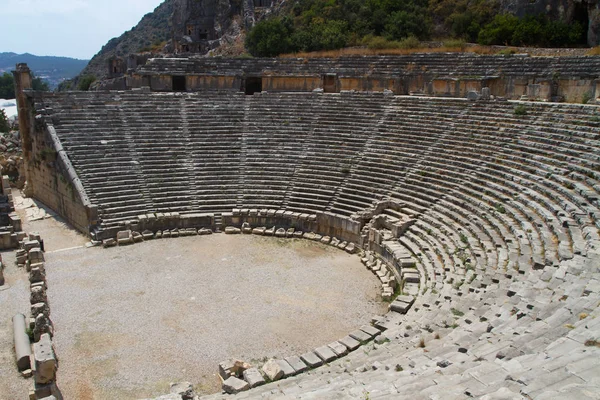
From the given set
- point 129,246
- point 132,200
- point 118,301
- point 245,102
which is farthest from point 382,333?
point 245,102

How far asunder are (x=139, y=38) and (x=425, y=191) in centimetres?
7044

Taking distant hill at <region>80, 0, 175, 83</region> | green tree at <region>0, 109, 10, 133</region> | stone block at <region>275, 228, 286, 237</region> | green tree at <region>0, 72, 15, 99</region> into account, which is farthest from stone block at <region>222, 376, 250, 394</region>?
distant hill at <region>80, 0, 175, 83</region>

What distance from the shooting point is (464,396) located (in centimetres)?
468

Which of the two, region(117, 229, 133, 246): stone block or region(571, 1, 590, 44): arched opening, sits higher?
region(571, 1, 590, 44): arched opening

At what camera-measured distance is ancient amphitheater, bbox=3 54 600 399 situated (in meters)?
6.47

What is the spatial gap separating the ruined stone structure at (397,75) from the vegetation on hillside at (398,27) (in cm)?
551

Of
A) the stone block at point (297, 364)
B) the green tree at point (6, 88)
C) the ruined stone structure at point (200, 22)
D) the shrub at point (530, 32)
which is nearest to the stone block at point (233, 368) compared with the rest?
the stone block at point (297, 364)

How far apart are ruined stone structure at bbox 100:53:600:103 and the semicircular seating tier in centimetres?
155

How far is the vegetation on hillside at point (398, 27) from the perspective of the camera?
2378 centimetres

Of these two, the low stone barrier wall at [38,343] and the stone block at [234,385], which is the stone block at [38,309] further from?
the stone block at [234,385]

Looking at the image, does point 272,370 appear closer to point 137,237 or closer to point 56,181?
point 137,237

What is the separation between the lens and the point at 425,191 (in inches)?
571

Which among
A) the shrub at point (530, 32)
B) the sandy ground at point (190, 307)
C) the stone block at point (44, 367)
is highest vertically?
the shrub at point (530, 32)

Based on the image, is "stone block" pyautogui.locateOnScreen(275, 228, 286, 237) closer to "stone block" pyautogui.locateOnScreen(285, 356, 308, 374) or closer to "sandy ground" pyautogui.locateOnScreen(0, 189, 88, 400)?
"sandy ground" pyautogui.locateOnScreen(0, 189, 88, 400)
